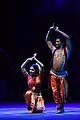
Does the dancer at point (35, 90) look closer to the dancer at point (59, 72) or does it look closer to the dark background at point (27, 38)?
the dancer at point (59, 72)

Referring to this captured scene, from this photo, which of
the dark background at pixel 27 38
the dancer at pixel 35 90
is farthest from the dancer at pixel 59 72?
the dark background at pixel 27 38

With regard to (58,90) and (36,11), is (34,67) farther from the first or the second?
(36,11)

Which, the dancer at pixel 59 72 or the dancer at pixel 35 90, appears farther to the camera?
the dancer at pixel 35 90

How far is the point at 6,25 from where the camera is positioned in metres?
10.9

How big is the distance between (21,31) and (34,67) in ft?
10.4

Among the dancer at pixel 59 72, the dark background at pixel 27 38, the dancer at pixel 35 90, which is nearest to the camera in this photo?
the dancer at pixel 59 72

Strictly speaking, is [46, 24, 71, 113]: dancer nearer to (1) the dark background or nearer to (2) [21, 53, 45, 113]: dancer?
(2) [21, 53, 45, 113]: dancer

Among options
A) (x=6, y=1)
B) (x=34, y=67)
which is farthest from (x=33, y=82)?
(x=6, y=1)

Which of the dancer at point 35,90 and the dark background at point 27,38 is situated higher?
the dark background at point 27,38

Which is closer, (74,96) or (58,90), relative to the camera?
(58,90)

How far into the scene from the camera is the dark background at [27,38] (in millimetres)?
10555

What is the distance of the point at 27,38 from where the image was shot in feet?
35.8

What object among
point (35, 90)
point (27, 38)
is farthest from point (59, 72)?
point (27, 38)

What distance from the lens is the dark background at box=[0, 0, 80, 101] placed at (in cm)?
1055
